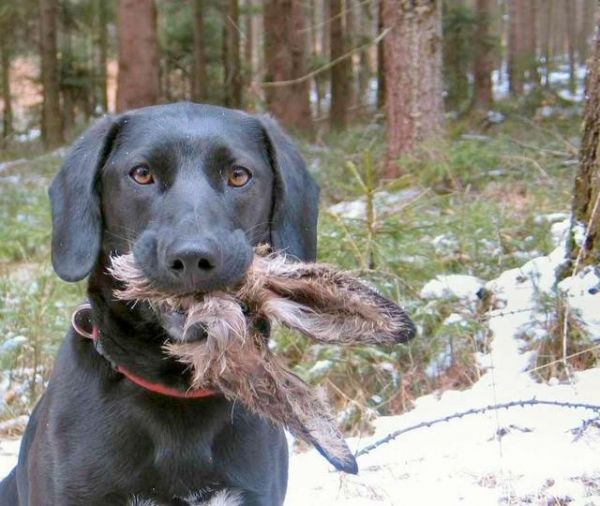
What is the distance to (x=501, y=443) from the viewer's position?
400 cm

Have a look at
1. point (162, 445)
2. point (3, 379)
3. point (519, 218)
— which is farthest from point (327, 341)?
point (519, 218)

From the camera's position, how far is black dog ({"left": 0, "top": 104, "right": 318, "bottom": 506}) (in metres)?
2.67

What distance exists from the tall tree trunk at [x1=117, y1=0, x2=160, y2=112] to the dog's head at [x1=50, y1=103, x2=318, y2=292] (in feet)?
33.8

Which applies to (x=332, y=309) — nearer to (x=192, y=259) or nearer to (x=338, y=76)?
(x=192, y=259)

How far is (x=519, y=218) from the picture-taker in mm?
5980

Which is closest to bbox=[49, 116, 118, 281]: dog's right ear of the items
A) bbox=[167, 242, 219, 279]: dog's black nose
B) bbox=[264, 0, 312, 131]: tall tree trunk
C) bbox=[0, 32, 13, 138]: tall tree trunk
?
bbox=[167, 242, 219, 279]: dog's black nose

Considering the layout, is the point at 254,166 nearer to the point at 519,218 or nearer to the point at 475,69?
the point at 519,218

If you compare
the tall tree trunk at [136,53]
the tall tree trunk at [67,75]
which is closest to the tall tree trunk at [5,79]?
the tall tree trunk at [67,75]

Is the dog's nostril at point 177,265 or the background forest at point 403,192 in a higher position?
the dog's nostril at point 177,265

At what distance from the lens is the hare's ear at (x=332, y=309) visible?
8.05ft

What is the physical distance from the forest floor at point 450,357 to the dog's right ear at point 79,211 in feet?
5.09

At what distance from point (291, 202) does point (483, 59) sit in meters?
14.1

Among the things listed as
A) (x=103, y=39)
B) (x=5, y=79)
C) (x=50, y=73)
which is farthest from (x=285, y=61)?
(x=5, y=79)

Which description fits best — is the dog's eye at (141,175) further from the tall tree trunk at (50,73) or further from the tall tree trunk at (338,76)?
the tall tree trunk at (50,73)
